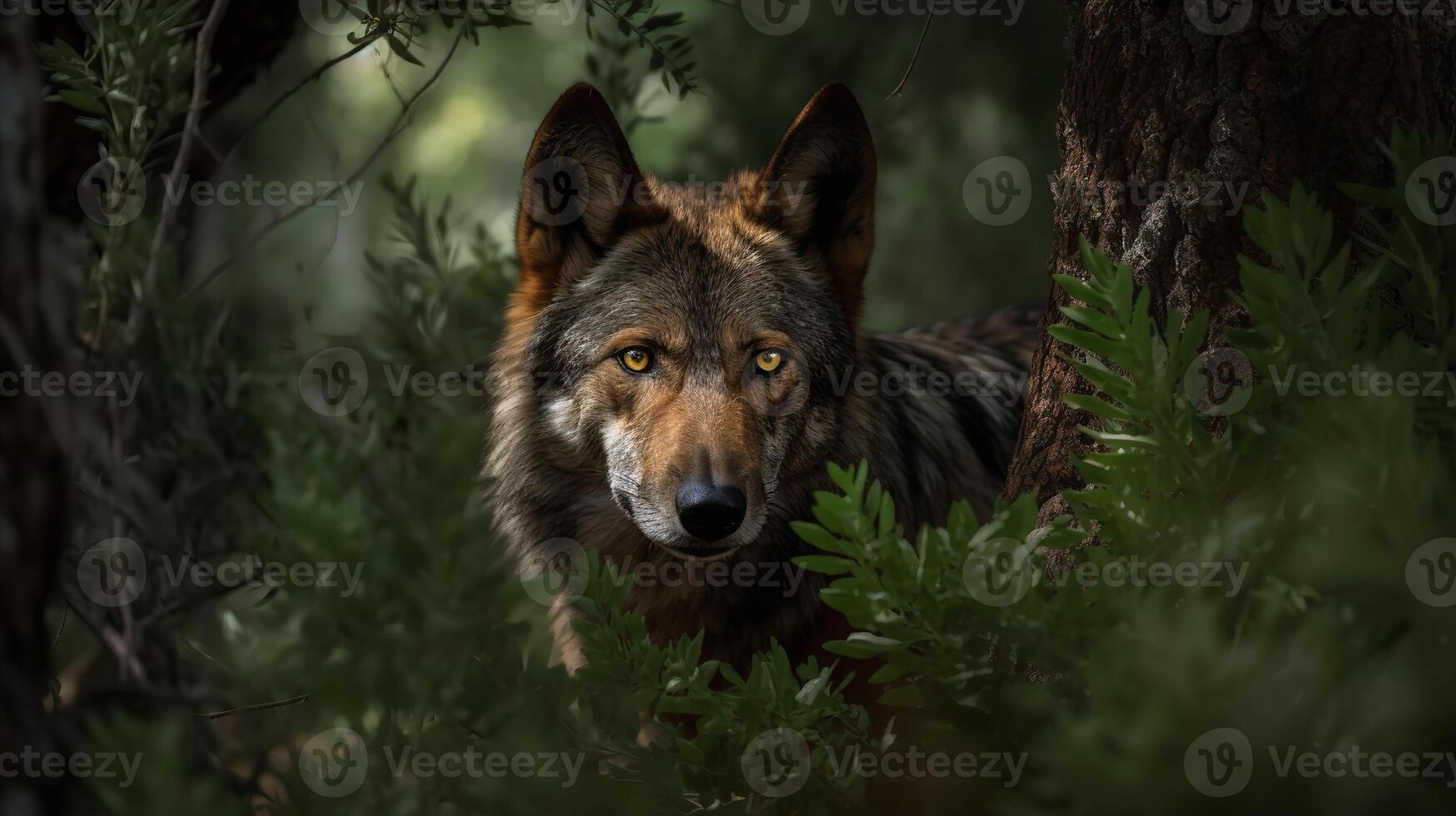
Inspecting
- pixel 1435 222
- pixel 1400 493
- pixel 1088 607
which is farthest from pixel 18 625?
pixel 1435 222

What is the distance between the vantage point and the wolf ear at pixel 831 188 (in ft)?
12.3

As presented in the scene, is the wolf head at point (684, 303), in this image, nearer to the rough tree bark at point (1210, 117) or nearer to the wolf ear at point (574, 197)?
the wolf ear at point (574, 197)

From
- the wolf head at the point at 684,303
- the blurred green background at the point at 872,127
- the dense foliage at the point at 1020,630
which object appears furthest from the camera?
the blurred green background at the point at 872,127

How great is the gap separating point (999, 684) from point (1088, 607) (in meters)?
0.26

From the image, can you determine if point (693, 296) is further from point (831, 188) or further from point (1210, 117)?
point (1210, 117)

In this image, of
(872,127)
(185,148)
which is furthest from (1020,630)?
(872,127)

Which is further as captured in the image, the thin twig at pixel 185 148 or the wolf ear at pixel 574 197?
the wolf ear at pixel 574 197

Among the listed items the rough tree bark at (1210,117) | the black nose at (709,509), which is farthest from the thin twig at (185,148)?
the rough tree bark at (1210,117)

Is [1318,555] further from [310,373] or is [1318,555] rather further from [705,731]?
[310,373]

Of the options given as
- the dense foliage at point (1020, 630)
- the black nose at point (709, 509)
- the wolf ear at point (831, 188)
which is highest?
the wolf ear at point (831, 188)

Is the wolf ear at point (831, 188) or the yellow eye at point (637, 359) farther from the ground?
the wolf ear at point (831, 188)

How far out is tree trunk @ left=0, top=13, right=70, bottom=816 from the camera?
1.49m

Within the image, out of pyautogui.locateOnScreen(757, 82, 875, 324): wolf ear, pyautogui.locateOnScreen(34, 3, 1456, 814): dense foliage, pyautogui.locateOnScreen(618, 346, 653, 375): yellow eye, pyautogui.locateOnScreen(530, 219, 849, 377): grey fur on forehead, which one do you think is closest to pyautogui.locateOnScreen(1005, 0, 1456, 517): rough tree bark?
pyautogui.locateOnScreen(34, 3, 1456, 814): dense foliage

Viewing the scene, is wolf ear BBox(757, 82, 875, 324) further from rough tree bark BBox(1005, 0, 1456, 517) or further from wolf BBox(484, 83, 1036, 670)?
rough tree bark BBox(1005, 0, 1456, 517)
